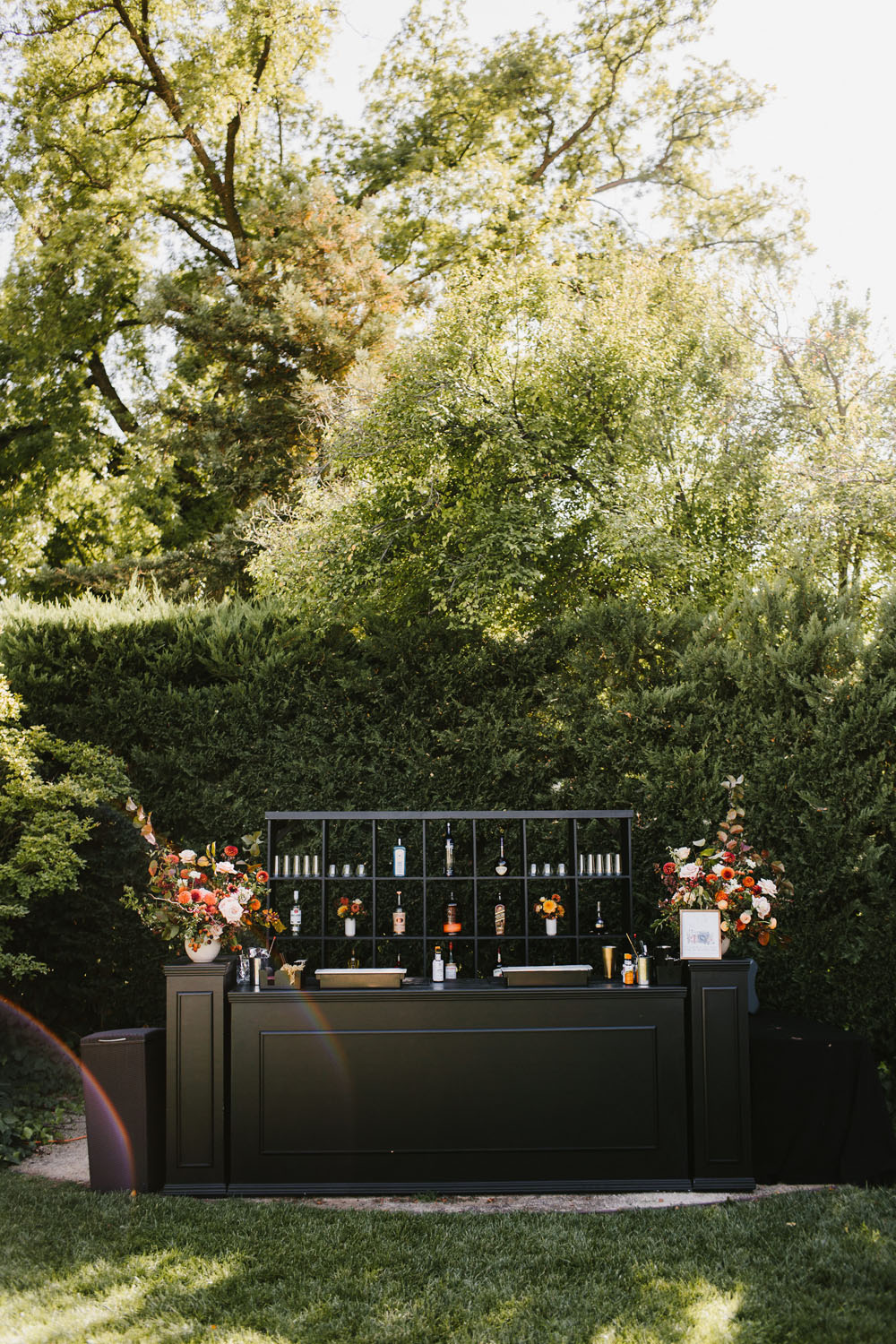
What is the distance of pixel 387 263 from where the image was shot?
47.6ft

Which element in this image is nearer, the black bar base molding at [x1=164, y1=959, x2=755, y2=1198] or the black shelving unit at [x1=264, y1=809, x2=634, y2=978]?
the black bar base molding at [x1=164, y1=959, x2=755, y2=1198]

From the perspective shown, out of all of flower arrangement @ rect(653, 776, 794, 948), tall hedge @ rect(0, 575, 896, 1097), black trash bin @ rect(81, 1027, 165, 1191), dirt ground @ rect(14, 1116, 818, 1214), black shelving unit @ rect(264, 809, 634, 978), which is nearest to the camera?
dirt ground @ rect(14, 1116, 818, 1214)

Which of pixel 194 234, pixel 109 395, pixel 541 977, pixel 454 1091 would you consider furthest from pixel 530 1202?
pixel 194 234

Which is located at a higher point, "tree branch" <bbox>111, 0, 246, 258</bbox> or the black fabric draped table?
"tree branch" <bbox>111, 0, 246, 258</bbox>

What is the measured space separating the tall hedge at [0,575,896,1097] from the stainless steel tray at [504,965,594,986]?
130 cm

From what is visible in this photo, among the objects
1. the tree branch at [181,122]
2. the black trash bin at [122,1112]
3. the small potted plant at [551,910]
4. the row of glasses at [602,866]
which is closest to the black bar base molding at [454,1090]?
the black trash bin at [122,1112]

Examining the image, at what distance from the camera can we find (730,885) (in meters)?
4.91

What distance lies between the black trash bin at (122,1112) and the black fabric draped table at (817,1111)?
2.84 m

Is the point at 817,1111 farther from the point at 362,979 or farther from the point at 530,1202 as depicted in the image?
the point at 362,979

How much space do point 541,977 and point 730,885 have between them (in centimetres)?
103

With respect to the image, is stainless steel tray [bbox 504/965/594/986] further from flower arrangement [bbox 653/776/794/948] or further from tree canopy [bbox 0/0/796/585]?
tree canopy [bbox 0/0/796/585]

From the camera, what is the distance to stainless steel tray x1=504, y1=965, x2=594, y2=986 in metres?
4.81

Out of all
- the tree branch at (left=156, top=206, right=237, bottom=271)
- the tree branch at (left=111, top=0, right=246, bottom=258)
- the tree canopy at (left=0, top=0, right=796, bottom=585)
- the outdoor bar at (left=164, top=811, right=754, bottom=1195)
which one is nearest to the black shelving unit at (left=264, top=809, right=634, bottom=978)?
the outdoor bar at (left=164, top=811, right=754, bottom=1195)

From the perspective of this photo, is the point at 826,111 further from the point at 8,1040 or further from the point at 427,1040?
the point at 8,1040
